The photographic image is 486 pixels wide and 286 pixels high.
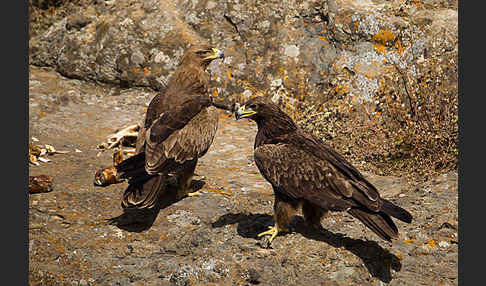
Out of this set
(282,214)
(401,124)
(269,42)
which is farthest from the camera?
(269,42)

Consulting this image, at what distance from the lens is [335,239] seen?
5.13 metres

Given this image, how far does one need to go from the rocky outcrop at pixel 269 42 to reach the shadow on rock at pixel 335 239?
11.3ft

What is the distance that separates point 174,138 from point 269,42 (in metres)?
3.85

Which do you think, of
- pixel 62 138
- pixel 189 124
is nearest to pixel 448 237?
pixel 189 124

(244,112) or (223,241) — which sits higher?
(244,112)

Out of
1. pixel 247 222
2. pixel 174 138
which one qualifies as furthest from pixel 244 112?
pixel 247 222

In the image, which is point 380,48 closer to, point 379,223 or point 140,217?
point 379,223

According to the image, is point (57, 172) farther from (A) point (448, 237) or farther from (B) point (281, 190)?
(A) point (448, 237)

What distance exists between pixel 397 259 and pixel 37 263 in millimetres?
3518

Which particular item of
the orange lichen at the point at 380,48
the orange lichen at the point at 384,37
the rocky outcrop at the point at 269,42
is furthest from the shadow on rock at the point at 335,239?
the orange lichen at the point at 384,37

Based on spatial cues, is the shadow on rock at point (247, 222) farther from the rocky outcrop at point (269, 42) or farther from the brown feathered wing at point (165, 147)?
the rocky outcrop at point (269, 42)

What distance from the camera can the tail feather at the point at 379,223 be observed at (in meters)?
4.52

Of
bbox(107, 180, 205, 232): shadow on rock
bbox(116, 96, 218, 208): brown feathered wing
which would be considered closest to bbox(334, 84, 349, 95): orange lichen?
bbox(116, 96, 218, 208): brown feathered wing

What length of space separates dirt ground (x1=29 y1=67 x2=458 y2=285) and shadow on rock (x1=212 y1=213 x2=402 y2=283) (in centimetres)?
1
